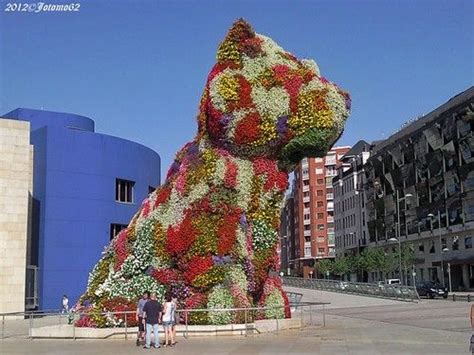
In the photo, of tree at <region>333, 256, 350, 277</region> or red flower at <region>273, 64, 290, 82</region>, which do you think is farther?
tree at <region>333, 256, 350, 277</region>

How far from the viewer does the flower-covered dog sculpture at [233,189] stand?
55.5ft

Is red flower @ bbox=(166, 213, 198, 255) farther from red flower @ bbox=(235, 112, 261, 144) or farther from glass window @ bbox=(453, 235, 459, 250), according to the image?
glass window @ bbox=(453, 235, 459, 250)

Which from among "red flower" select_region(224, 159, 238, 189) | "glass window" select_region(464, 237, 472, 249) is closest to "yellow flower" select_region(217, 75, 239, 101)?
"red flower" select_region(224, 159, 238, 189)

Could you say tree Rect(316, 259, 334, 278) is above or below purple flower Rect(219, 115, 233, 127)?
below

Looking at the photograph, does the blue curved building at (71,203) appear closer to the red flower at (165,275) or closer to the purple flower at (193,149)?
the purple flower at (193,149)

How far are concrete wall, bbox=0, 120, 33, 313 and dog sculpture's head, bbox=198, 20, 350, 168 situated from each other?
55.3ft

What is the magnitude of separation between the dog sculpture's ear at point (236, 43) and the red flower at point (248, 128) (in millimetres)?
1787

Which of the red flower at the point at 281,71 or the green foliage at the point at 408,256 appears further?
the green foliage at the point at 408,256

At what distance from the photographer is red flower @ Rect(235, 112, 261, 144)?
17.2 m

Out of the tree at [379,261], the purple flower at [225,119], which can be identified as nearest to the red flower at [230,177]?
the purple flower at [225,119]

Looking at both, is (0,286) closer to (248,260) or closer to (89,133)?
(89,133)

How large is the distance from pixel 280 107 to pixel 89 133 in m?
22.0

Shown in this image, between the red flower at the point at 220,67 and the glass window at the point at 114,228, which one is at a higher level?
the red flower at the point at 220,67

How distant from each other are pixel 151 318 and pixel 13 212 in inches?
737
